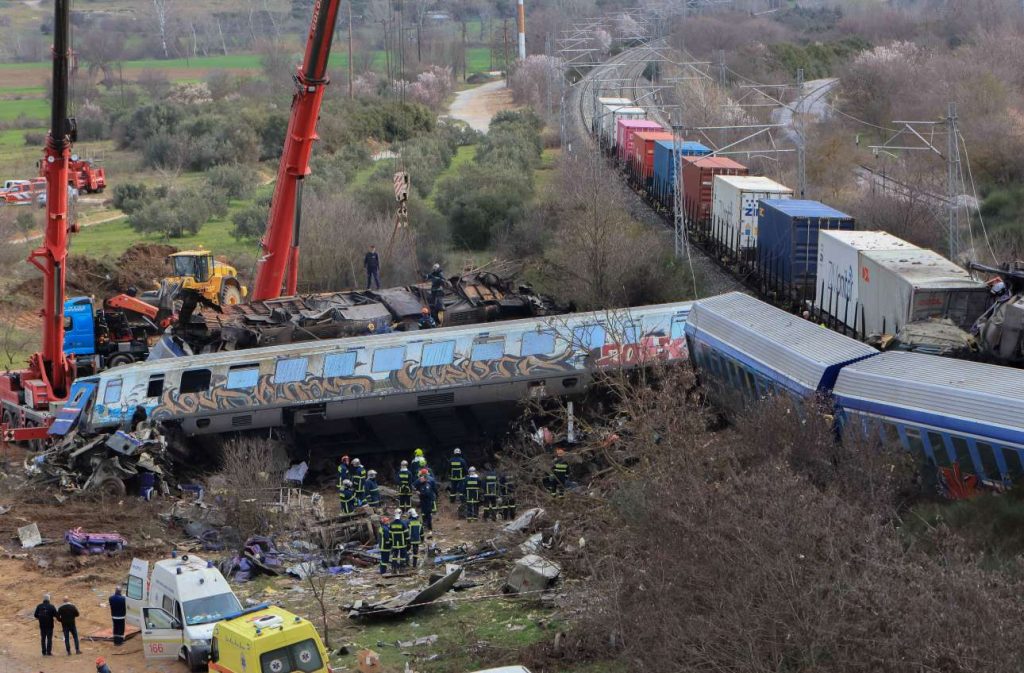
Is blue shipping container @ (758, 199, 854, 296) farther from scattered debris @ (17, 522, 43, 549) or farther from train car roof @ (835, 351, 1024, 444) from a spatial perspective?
scattered debris @ (17, 522, 43, 549)

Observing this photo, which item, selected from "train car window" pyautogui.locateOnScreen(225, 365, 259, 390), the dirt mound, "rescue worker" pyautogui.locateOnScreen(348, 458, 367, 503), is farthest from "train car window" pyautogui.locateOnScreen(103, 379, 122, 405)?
the dirt mound

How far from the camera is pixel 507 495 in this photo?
24016 mm

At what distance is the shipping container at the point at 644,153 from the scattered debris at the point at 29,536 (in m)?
32.4

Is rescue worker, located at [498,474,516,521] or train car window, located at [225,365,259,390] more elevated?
train car window, located at [225,365,259,390]

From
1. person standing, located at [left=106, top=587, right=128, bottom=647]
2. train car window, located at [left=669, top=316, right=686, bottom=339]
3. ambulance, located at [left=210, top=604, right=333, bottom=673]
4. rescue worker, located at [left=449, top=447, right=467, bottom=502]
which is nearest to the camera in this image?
ambulance, located at [left=210, top=604, right=333, bottom=673]

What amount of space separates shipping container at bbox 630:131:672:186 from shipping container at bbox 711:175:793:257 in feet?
34.4

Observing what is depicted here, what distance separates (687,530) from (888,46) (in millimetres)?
Answer: 87980

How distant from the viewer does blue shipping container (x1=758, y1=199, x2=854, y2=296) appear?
32281 mm

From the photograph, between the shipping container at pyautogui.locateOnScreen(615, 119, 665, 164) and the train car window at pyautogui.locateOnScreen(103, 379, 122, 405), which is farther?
the shipping container at pyautogui.locateOnScreen(615, 119, 665, 164)

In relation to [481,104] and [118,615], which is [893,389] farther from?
[481,104]

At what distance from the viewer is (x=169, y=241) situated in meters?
55.7

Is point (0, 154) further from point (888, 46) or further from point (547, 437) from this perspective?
point (547, 437)

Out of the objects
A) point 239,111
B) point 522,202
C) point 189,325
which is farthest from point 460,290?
point 239,111

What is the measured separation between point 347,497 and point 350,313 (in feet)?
26.2
